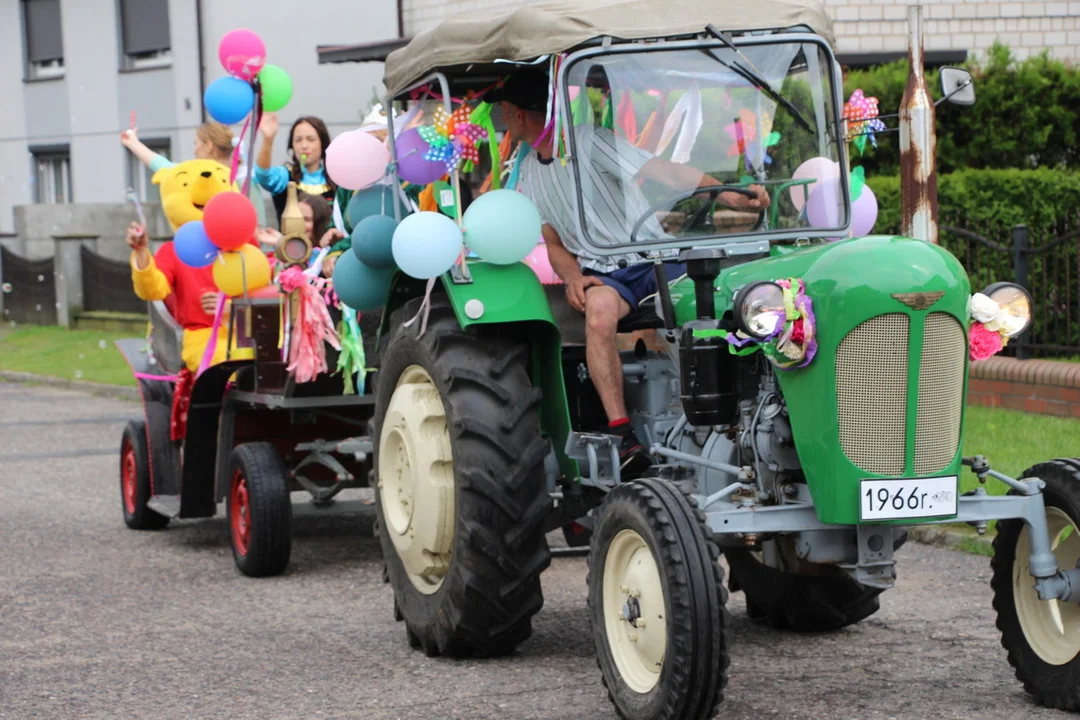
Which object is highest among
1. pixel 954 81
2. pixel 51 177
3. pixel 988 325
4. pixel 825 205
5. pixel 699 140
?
pixel 51 177

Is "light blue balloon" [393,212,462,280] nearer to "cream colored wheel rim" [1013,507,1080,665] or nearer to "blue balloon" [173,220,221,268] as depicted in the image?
"cream colored wheel rim" [1013,507,1080,665]

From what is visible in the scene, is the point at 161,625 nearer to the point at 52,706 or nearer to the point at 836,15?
the point at 52,706

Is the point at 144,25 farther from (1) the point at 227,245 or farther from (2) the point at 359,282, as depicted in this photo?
(2) the point at 359,282

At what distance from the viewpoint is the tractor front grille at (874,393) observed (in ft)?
16.5

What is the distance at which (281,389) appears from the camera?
27.8ft

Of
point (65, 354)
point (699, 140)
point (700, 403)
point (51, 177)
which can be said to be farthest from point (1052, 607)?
point (51, 177)

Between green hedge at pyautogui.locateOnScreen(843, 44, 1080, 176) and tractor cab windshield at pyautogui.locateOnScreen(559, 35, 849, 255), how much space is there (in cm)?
916

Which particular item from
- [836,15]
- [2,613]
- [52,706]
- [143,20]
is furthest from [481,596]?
[143,20]

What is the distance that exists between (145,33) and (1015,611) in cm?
2450

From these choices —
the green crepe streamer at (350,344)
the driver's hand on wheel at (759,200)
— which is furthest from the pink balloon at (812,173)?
the green crepe streamer at (350,344)

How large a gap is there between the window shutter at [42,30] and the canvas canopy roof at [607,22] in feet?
85.1

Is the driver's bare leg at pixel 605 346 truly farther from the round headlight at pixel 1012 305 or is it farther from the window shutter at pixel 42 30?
the window shutter at pixel 42 30

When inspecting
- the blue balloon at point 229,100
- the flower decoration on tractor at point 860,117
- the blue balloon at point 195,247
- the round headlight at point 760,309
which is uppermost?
the blue balloon at point 229,100

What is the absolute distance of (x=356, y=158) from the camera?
7.36 metres
